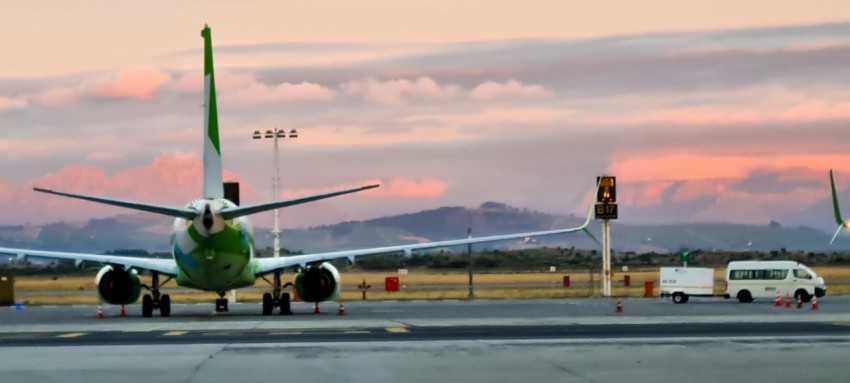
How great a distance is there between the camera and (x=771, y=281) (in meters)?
72.2

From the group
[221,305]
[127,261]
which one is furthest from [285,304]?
[127,261]

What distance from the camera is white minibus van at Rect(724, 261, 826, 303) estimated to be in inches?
2815

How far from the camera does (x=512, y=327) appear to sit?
43.3 m

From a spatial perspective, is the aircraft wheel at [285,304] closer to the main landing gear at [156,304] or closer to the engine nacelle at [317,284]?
the engine nacelle at [317,284]

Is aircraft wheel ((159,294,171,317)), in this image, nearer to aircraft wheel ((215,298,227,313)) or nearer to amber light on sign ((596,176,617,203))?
aircraft wheel ((215,298,227,313))

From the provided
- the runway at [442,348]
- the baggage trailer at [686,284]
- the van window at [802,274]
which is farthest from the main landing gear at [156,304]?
the van window at [802,274]

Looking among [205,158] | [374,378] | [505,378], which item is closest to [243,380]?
[374,378]

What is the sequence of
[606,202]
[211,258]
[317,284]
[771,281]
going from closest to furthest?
[211,258]
[317,284]
[771,281]
[606,202]

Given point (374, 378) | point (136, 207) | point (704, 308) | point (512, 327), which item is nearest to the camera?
point (374, 378)

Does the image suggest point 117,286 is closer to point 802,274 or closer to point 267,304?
point 267,304

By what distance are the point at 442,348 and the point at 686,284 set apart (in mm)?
40883

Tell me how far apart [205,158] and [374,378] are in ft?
109

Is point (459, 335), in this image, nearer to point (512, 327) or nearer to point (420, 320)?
point (512, 327)

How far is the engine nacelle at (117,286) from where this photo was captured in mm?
58812
